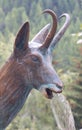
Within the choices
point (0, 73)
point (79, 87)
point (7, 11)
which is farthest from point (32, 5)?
point (0, 73)

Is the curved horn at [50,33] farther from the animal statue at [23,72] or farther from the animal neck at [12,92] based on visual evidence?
the animal neck at [12,92]

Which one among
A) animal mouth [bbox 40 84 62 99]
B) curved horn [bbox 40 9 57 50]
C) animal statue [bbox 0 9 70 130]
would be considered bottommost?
animal mouth [bbox 40 84 62 99]

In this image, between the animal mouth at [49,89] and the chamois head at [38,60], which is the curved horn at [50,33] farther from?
the animal mouth at [49,89]

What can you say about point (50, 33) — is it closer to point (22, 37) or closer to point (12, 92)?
point (22, 37)

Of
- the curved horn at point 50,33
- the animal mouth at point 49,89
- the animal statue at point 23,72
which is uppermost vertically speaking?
the curved horn at point 50,33

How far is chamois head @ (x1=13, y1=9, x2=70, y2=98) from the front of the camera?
2.26 m

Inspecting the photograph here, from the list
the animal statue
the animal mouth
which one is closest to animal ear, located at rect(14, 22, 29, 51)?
the animal statue

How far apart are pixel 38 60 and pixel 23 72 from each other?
9 cm

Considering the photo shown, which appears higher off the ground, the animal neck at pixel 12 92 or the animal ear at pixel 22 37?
the animal ear at pixel 22 37

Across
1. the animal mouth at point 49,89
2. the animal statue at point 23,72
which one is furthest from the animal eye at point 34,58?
the animal mouth at point 49,89

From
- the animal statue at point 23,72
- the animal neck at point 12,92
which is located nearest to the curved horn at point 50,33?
the animal statue at point 23,72

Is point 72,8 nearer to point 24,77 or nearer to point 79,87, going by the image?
point 79,87

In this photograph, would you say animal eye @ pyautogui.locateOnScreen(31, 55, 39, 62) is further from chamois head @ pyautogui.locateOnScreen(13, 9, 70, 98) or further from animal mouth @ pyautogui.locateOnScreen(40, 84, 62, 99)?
animal mouth @ pyautogui.locateOnScreen(40, 84, 62, 99)

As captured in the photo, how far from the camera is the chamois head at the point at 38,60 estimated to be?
226 centimetres
